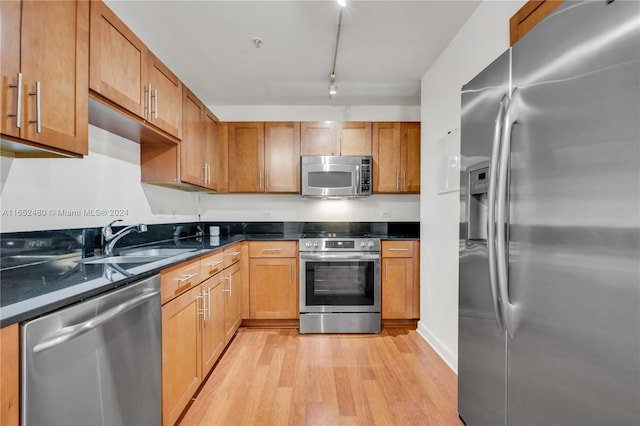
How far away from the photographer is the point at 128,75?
1.65m

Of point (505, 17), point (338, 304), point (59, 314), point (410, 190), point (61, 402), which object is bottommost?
point (338, 304)

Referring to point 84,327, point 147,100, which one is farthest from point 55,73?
point 84,327

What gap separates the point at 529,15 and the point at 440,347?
2353 mm

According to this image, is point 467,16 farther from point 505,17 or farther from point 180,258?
point 180,258

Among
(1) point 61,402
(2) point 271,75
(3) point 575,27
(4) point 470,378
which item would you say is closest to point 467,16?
(3) point 575,27

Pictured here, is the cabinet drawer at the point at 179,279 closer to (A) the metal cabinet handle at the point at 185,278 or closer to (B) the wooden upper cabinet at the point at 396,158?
(A) the metal cabinet handle at the point at 185,278

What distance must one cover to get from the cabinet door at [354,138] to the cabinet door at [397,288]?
1299mm

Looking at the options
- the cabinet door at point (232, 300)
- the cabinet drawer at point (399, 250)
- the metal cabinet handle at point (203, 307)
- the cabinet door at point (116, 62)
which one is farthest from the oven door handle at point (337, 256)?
the cabinet door at point (116, 62)

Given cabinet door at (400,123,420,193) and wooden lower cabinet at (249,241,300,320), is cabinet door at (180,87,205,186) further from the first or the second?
cabinet door at (400,123,420,193)

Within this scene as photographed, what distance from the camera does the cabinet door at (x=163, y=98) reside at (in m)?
1.88

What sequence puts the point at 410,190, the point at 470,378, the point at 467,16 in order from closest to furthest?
the point at 470,378
the point at 467,16
the point at 410,190

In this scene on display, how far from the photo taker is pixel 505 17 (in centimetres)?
166

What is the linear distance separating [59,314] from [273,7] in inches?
78.8

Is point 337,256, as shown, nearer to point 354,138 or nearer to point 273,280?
point 273,280
